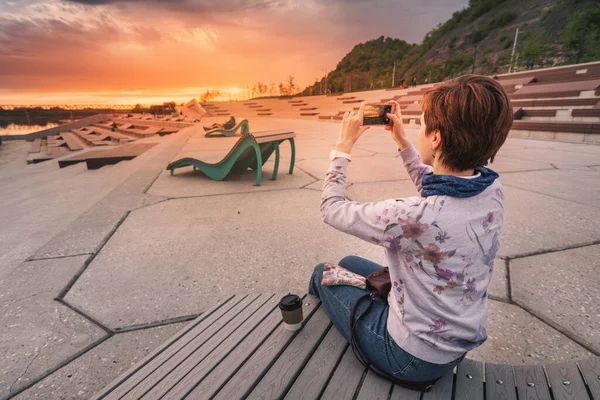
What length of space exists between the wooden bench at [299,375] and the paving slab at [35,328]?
2.13 ft

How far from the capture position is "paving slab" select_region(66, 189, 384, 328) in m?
1.96

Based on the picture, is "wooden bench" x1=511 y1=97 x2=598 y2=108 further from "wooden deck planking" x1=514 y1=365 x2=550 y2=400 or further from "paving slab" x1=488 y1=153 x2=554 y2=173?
"wooden deck planking" x1=514 y1=365 x2=550 y2=400

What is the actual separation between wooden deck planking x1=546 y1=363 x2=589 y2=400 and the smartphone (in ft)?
3.48

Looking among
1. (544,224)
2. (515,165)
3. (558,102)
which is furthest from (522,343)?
(558,102)

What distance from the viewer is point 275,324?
1.30 m

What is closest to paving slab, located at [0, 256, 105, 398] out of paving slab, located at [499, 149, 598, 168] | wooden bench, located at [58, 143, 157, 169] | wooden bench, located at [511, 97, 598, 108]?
wooden bench, located at [58, 143, 157, 169]

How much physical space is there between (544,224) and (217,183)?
13.4 feet

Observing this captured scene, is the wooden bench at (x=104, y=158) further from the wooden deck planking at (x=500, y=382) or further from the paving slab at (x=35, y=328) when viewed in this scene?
the wooden deck planking at (x=500, y=382)

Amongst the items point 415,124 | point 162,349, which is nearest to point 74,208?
point 162,349

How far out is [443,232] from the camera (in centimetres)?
91

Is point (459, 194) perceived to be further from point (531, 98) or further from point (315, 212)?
point (531, 98)

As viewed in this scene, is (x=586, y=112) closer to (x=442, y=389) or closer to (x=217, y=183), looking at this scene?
(x=217, y=183)

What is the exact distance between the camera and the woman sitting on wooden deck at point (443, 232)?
911mm

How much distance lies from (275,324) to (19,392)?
3.82 ft
